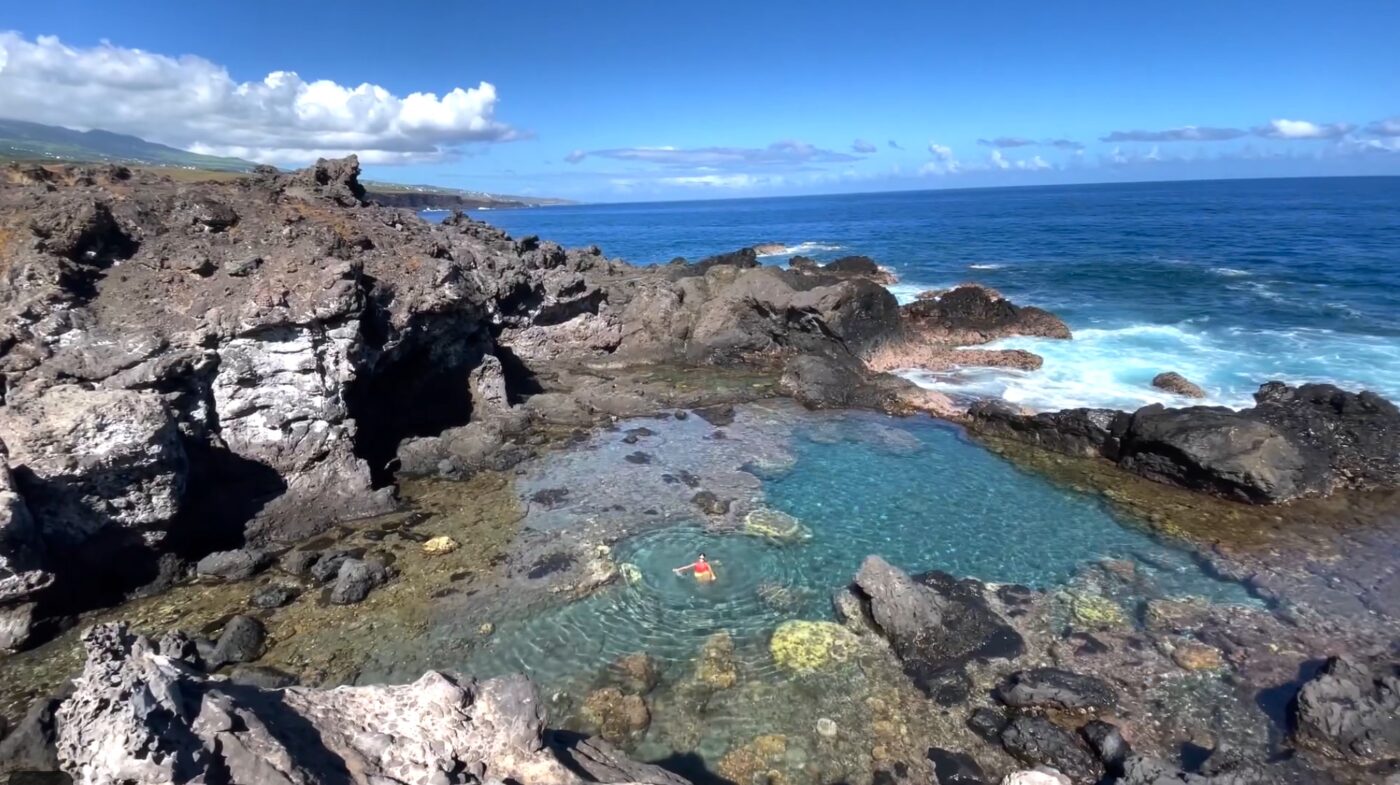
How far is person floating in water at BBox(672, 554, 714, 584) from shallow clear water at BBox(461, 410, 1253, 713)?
0.27m

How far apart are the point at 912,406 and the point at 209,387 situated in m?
24.3

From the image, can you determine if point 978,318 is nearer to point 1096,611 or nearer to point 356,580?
point 1096,611

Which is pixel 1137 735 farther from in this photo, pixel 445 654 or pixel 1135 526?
pixel 445 654

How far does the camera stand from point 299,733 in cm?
801

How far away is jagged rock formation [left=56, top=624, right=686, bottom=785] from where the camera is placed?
6.95 metres

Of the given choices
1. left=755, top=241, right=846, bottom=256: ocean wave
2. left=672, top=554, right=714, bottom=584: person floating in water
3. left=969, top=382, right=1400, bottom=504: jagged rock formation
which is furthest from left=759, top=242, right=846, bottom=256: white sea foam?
left=672, top=554, right=714, bottom=584: person floating in water

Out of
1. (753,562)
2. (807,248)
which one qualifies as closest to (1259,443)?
(753,562)

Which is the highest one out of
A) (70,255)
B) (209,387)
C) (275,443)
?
(70,255)

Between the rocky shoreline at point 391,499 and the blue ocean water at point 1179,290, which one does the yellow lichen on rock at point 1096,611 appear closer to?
the rocky shoreline at point 391,499

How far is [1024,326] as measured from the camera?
3994 centimetres

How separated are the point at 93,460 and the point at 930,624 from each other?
61.1 feet

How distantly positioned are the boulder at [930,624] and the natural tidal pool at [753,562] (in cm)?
67

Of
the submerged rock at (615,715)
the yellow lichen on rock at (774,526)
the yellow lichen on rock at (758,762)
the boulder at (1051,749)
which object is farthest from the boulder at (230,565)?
the boulder at (1051,749)

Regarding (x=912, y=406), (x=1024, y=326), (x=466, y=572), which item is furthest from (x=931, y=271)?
(x=466, y=572)
